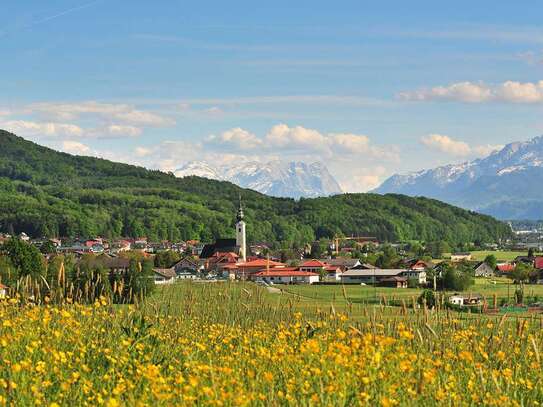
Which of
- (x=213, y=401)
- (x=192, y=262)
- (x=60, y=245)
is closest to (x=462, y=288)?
(x=192, y=262)

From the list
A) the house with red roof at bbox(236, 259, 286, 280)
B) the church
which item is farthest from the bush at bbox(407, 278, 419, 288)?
the church

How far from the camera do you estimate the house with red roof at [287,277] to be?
4358 inches

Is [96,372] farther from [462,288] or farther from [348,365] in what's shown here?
[462,288]

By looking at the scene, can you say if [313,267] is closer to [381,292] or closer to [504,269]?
[504,269]

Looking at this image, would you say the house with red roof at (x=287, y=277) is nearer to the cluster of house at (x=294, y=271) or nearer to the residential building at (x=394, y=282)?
the cluster of house at (x=294, y=271)

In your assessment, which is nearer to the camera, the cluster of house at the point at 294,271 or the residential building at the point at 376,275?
the residential building at the point at 376,275

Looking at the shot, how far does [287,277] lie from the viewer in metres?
112

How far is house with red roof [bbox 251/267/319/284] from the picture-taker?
363 feet

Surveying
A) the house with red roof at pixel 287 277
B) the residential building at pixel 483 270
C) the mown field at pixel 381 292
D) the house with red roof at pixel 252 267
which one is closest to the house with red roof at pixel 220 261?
the house with red roof at pixel 252 267

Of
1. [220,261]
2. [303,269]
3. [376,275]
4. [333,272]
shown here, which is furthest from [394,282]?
[220,261]

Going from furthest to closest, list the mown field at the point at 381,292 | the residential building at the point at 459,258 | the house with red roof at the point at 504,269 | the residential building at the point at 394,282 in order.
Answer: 1. the residential building at the point at 459,258
2. the house with red roof at the point at 504,269
3. the residential building at the point at 394,282
4. the mown field at the point at 381,292

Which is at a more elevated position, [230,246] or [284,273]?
[230,246]

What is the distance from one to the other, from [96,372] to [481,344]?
19.0ft

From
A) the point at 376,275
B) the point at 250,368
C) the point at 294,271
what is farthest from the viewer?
the point at 294,271
